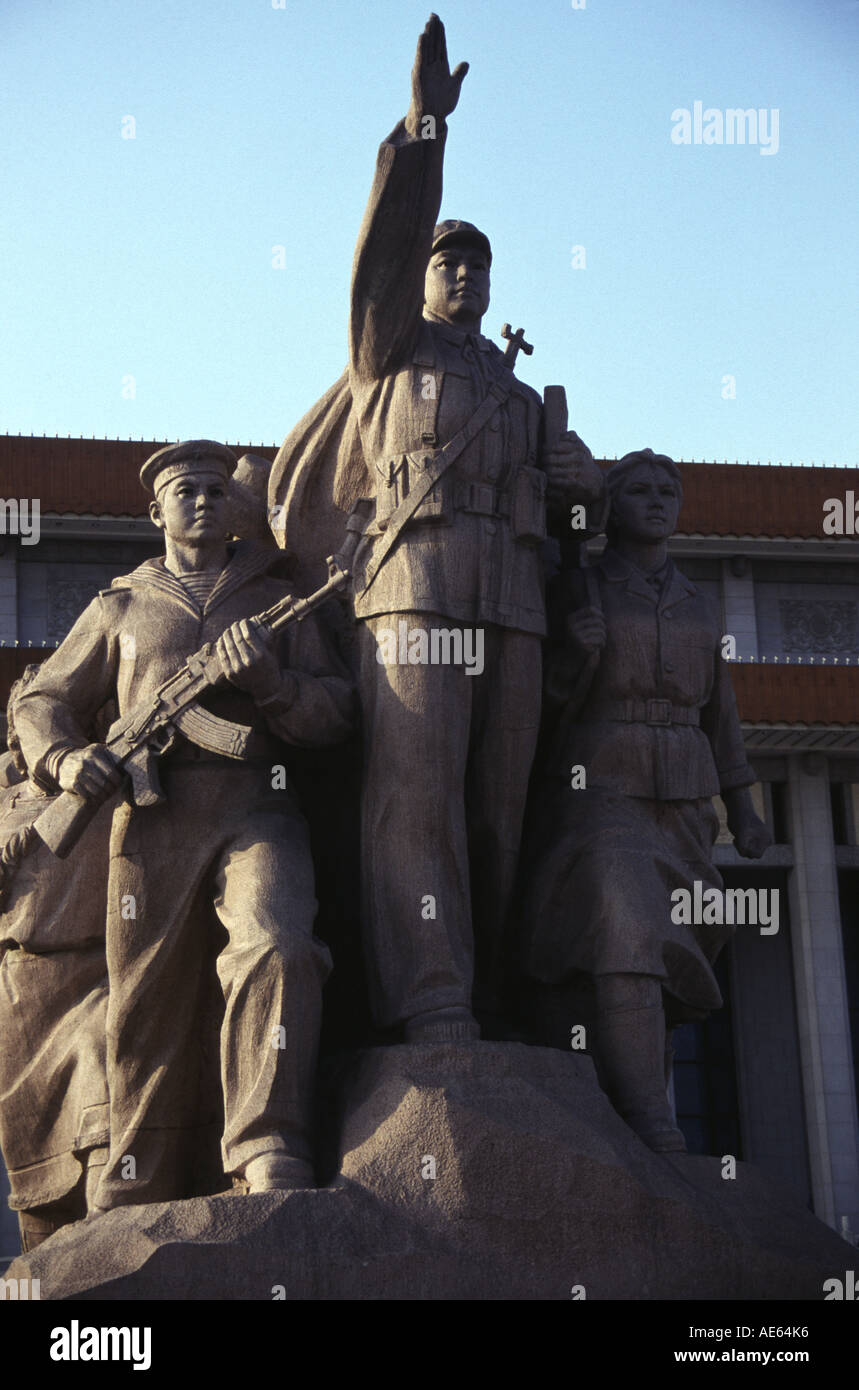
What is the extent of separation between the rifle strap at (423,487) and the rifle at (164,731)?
0.21 metres

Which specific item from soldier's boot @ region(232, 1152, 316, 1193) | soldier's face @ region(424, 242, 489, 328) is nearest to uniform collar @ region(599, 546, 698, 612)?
soldier's face @ region(424, 242, 489, 328)

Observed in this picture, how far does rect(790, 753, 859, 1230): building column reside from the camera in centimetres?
2588

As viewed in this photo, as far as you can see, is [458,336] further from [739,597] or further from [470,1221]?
[739,597]

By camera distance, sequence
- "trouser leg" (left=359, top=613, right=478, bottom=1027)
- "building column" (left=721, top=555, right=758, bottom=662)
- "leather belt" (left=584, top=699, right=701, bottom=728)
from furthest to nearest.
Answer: "building column" (left=721, top=555, right=758, bottom=662) → "leather belt" (left=584, top=699, right=701, bottom=728) → "trouser leg" (left=359, top=613, right=478, bottom=1027)

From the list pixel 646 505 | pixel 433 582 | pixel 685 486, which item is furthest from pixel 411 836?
pixel 685 486

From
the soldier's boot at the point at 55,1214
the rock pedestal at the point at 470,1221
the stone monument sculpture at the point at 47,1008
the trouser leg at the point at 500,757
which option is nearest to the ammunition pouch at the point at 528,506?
the trouser leg at the point at 500,757

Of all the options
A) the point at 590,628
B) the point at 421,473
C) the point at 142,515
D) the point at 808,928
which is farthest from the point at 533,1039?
the point at 808,928

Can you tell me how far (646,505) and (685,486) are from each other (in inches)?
744

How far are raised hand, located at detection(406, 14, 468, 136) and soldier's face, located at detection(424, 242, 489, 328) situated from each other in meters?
0.80

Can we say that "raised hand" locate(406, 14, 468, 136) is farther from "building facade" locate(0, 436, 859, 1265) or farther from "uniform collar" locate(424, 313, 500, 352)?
"building facade" locate(0, 436, 859, 1265)

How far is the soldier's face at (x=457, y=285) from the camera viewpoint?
25.7 feet

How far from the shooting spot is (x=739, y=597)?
92.0 ft

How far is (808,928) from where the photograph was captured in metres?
26.9

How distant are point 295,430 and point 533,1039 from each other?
8.41ft
